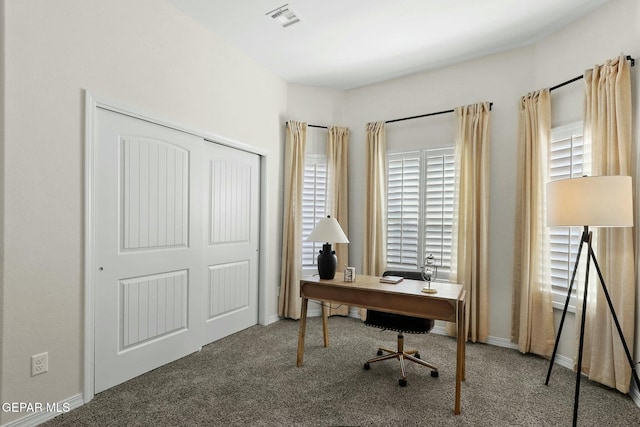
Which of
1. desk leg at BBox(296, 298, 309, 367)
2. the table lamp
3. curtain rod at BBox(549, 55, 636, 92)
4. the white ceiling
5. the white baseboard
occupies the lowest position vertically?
the white baseboard

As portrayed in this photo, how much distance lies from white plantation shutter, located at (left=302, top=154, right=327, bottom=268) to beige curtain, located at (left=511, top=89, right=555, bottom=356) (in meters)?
2.24

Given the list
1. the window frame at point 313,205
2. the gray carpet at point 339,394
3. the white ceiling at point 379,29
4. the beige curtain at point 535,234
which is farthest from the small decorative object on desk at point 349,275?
the white ceiling at point 379,29

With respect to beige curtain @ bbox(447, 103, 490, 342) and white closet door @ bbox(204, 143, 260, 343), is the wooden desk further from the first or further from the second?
white closet door @ bbox(204, 143, 260, 343)

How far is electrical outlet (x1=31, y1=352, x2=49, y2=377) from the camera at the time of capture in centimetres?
203

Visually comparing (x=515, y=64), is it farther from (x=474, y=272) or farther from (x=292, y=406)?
(x=292, y=406)

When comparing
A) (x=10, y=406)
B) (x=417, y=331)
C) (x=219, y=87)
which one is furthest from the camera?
(x=219, y=87)

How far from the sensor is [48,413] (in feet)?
6.83

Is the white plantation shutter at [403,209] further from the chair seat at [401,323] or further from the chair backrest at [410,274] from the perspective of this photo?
the chair seat at [401,323]

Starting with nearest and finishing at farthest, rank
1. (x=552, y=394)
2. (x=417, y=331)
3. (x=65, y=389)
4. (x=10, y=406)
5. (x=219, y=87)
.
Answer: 1. (x=10, y=406)
2. (x=65, y=389)
3. (x=552, y=394)
4. (x=417, y=331)
5. (x=219, y=87)

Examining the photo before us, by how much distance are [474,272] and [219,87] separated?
3.21 meters

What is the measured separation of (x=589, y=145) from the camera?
271 cm

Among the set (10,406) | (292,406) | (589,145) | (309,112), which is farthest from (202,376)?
(589,145)

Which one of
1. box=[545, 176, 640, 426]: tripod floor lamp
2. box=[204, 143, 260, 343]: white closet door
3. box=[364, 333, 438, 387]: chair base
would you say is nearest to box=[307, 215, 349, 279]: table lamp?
box=[364, 333, 438, 387]: chair base

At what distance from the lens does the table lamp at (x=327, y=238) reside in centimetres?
280
